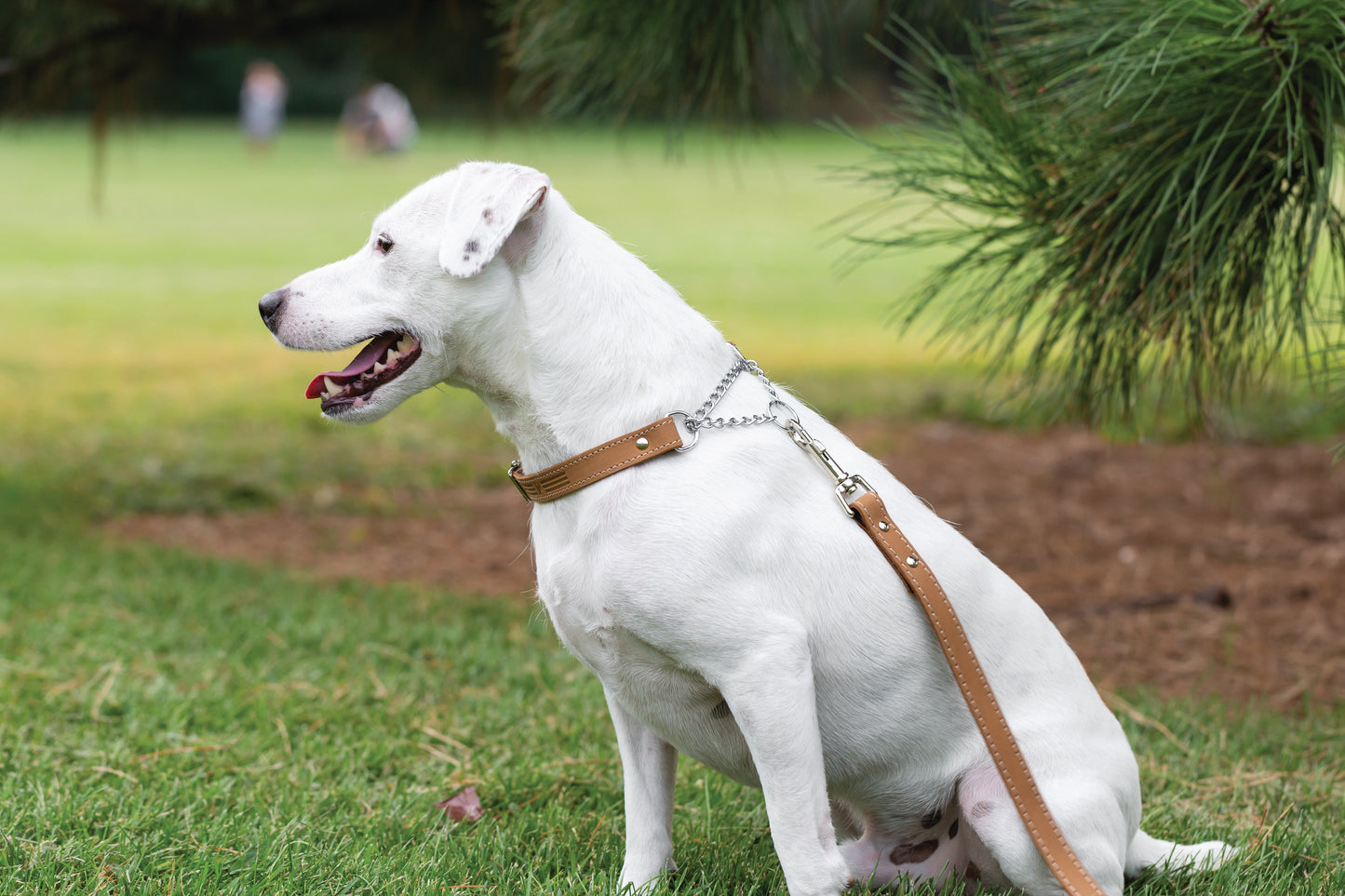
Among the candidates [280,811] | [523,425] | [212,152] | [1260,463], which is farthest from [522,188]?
[212,152]

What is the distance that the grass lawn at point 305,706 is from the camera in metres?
2.46

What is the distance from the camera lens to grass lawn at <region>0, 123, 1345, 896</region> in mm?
2455

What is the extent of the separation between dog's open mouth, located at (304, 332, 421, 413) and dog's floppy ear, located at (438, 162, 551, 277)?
0.61 ft

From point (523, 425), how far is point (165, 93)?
4.00 meters

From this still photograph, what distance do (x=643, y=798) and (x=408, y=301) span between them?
993 mm

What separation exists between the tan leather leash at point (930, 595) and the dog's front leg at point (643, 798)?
48cm

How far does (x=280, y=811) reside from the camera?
104 inches

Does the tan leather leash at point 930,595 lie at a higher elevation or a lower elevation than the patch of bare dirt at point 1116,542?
higher

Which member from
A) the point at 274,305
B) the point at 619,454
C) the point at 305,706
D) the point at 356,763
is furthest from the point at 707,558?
the point at 305,706

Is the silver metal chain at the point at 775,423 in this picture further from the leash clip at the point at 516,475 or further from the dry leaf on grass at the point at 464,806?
the dry leaf on grass at the point at 464,806

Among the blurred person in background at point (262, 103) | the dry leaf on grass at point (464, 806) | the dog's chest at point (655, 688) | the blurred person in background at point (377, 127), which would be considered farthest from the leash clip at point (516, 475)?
the blurred person in background at point (262, 103)

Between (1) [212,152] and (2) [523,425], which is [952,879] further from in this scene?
(1) [212,152]

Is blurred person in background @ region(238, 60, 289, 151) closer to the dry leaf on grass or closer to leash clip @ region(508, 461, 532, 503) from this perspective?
the dry leaf on grass

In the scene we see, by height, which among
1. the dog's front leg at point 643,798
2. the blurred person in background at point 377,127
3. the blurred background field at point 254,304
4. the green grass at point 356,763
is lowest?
the blurred person in background at point 377,127
